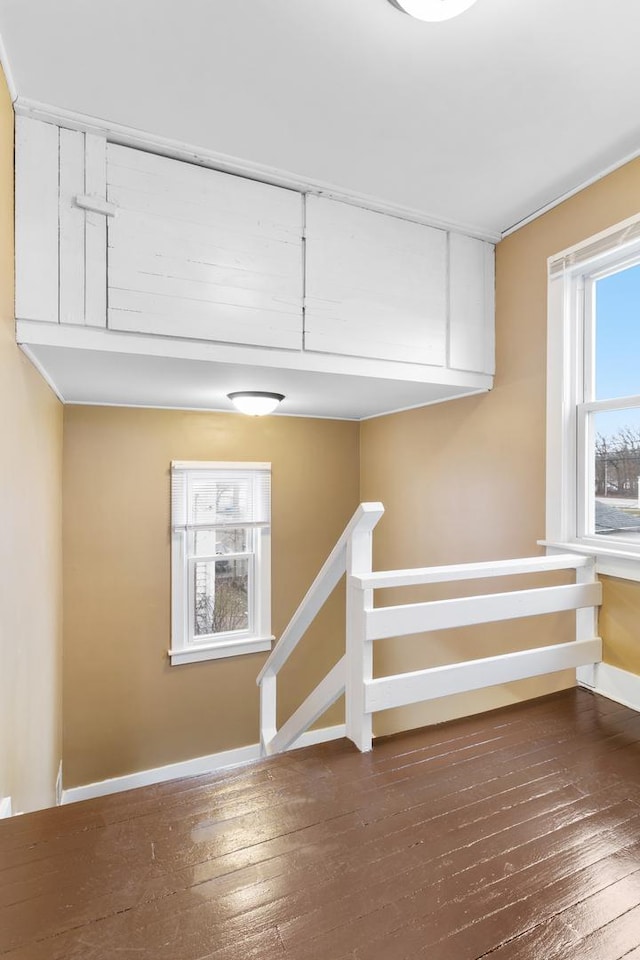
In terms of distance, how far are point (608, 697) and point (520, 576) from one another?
60 cm

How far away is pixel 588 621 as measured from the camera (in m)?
2.00

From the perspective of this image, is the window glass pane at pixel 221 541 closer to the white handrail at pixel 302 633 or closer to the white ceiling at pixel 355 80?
the white handrail at pixel 302 633

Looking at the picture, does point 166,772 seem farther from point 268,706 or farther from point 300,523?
point 300,523

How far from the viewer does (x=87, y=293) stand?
66.3 inches

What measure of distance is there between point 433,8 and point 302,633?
210cm

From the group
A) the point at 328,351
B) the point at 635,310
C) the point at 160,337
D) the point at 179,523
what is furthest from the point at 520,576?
the point at 179,523

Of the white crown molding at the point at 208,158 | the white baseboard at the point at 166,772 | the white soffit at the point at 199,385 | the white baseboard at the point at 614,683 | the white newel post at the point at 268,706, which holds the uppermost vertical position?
the white crown molding at the point at 208,158

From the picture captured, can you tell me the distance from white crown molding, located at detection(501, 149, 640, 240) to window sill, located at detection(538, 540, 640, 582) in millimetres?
1481

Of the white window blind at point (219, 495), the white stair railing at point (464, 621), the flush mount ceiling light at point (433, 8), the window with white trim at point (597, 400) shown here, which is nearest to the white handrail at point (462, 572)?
the white stair railing at point (464, 621)

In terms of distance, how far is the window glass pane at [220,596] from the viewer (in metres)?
3.54

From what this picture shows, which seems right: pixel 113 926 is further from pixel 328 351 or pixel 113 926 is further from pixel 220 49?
pixel 220 49

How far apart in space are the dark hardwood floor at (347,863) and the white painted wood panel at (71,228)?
61.3 inches

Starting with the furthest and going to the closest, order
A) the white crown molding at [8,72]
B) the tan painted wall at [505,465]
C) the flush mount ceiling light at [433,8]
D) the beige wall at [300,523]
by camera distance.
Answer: the beige wall at [300,523], the tan painted wall at [505,465], the white crown molding at [8,72], the flush mount ceiling light at [433,8]

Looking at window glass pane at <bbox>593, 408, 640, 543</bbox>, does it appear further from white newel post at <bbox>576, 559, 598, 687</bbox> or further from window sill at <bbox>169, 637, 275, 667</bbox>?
window sill at <bbox>169, 637, 275, 667</bbox>
